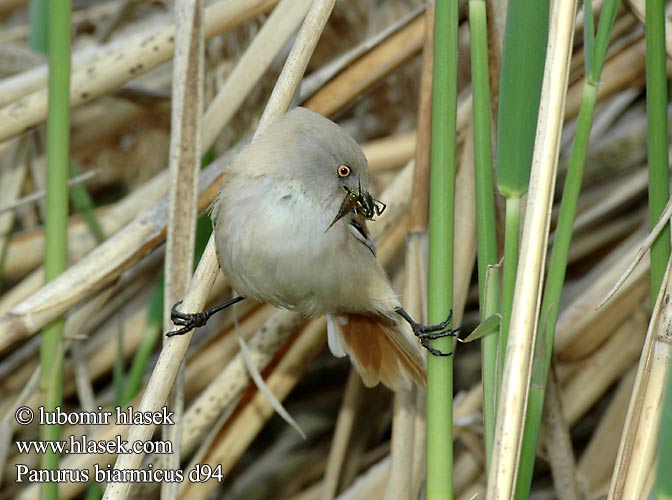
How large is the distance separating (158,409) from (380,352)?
20.8 inches

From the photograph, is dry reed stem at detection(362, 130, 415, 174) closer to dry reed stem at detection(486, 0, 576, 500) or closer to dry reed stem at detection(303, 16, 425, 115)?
dry reed stem at detection(303, 16, 425, 115)

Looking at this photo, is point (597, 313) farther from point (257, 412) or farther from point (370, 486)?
point (257, 412)

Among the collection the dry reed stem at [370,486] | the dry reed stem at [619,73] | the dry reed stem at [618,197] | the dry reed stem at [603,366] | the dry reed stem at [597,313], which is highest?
the dry reed stem at [619,73]

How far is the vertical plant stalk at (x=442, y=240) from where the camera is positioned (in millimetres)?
981

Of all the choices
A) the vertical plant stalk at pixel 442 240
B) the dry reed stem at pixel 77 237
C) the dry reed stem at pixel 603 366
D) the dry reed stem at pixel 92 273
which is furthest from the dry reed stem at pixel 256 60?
the dry reed stem at pixel 603 366

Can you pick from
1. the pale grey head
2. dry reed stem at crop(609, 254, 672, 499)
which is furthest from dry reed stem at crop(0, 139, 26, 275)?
dry reed stem at crop(609, 254, 672, 499)

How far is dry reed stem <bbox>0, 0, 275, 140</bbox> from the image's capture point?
167 cm

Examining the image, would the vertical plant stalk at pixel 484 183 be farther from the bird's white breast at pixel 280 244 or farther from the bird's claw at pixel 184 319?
the bird's claw at pixel 184 319

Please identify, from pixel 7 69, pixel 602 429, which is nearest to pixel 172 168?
pixel 7 69

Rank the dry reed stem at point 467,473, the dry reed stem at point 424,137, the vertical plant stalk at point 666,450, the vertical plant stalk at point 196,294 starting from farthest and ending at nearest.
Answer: the dry reed stem at point 467,473 < the dry reed stem at point 424,137 < the vertical plant stalk at point 196,294 < the vertical plant stalk at point 666,450

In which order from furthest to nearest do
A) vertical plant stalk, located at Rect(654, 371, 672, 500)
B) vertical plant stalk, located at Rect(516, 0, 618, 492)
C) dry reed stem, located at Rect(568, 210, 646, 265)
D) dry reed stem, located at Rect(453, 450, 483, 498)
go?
dry reed stem, located at Rect(568, 210, 646, 265)
dry reed stem, located at Rect(453, 450, 483, 498)
vertical plant stalk, located at Rect(516, 0, 618, 492)
vertical plant stalk, located at Rect(654, 371, 672, 500)

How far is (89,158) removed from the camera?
2508mm

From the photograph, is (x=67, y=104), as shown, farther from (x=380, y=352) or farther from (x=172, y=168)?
(x=380, y=352)

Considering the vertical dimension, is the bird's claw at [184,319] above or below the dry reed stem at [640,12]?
below
